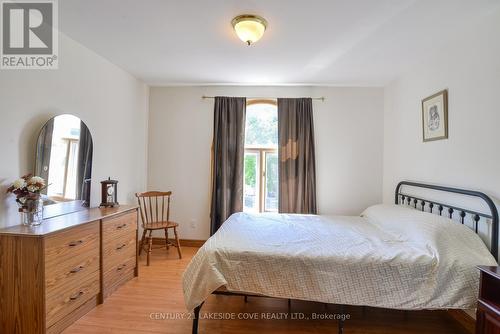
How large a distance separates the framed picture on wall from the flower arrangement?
A: 3485 millimetres

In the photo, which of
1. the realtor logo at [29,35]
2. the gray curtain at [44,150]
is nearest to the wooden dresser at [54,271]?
the gray curtain at [44,150]

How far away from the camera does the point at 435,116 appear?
2441 mm

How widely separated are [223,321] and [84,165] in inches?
81.3

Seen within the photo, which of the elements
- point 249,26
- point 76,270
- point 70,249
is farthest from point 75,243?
point 249,26

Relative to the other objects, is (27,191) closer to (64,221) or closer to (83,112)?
(64,221)

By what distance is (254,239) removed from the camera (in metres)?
2.12

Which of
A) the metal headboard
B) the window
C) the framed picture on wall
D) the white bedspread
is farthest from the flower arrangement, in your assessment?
the framed picture on wall

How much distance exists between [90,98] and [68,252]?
1.67 meters

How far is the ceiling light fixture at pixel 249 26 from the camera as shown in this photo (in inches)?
78.2

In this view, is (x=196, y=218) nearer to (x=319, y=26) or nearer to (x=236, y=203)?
(x=236, y=203)

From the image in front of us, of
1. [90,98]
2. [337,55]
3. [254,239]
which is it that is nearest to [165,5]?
[90,98]

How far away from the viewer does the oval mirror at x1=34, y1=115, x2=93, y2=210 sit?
2.12m

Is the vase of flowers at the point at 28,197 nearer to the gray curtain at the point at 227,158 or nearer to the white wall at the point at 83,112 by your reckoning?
the white wall at the point at 83,112

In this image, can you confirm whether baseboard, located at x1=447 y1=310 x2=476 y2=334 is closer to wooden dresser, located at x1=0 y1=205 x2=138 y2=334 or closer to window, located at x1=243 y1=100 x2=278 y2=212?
window, located at x1=243 y1=100 x2=278 y2=212
